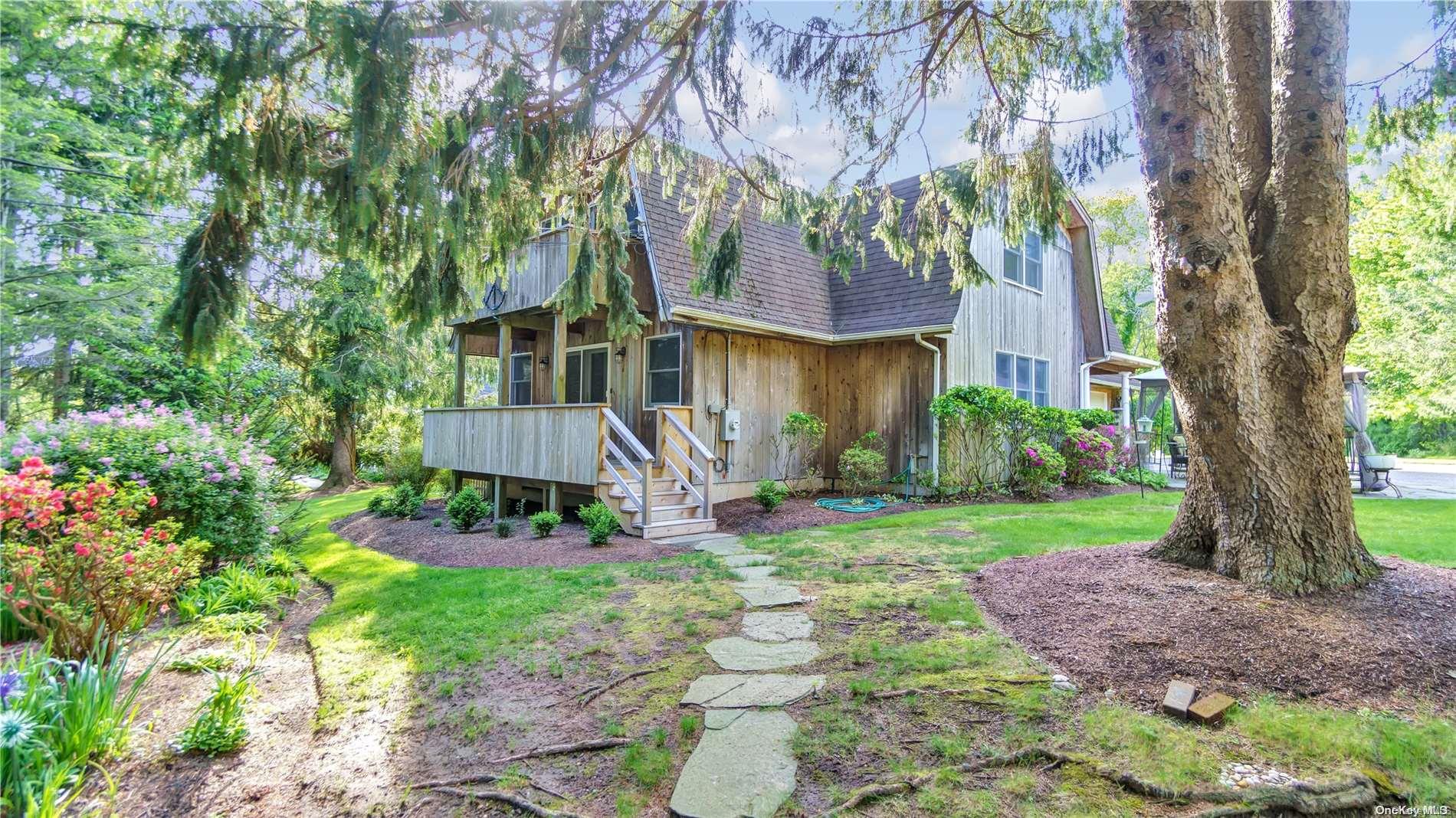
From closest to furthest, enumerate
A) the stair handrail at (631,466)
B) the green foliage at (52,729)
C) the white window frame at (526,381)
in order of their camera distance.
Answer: the green foliage at (52,729) < the stair handrail at (631,466) < the white window frame at (526,381)

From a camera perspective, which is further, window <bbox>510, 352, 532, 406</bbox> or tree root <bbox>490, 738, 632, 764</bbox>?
window <bbox>510, 352, 532, 406</bbox>

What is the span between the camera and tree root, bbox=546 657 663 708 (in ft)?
11.0

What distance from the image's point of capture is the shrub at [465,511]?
367 inches

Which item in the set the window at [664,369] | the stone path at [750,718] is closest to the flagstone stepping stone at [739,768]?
the stone path at [750,718]

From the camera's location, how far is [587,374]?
12.2 m

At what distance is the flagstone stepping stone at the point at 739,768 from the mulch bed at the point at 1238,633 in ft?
4.95

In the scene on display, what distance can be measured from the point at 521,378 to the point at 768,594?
10484 millimetres

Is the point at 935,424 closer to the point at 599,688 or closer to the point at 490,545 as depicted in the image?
the point at 490,545

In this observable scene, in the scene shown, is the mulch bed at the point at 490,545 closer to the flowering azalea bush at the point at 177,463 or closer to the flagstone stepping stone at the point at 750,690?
the flowering azalea bush at the point at 177,463

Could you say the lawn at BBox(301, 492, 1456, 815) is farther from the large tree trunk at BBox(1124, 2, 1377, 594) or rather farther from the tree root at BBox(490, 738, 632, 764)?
the large tree trunk at BBox(1124, 2, 1377, 594)

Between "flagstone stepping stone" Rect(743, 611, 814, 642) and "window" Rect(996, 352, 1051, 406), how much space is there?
31.4 feet

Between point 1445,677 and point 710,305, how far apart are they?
8485 millimetres

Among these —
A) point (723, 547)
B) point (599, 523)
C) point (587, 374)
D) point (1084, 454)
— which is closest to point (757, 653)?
point (723, 547)

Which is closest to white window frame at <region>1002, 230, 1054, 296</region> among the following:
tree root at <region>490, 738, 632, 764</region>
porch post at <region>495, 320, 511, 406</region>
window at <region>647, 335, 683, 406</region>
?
window at <region>647, 335, 683, 406</region>
